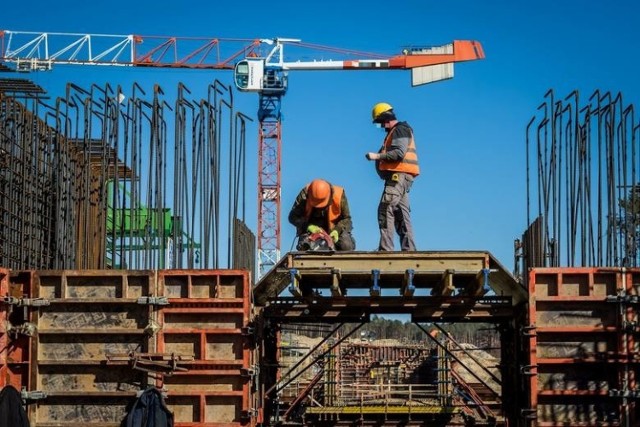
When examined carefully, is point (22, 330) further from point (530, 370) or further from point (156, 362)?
point (530, 370)

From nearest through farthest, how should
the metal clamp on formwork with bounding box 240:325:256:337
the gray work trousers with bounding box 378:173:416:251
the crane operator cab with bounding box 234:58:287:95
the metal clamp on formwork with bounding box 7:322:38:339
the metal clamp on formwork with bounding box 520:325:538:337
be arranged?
1. the metal clamp on formwork with bounding box 520:325:538:337
2. the metal clamp on formwork with bounding box 240:325:256:337
3. the metal clamp on formwork with bounding box 7:322:38:339
4. the gray work trousers with bounding box 378:173:416:251
5. the crane operator cab with bounding box 234:58:287:95

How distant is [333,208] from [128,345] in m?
3.74

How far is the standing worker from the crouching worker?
0.58 meters

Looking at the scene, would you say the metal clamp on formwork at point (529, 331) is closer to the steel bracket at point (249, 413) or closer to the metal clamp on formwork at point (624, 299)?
the metal clamp on formwork at point (624, 299)

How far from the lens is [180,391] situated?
15836 mm

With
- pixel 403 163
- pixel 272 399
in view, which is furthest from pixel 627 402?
pixel 272 399

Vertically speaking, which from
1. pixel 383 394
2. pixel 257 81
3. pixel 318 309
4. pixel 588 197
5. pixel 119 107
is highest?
pixel 257 81

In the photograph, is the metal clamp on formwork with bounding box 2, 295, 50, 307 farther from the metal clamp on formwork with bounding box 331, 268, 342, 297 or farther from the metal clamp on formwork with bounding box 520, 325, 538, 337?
the metal clamp on formwork with bounding box 520, 325, 538, 337

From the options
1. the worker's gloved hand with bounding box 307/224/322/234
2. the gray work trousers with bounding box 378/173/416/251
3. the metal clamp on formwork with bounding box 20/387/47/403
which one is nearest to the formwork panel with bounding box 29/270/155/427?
the metal clamp on formwork with bounding box 20/387/47/403

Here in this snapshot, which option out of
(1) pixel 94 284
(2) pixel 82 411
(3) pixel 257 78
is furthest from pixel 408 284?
(3) pixel 257 78

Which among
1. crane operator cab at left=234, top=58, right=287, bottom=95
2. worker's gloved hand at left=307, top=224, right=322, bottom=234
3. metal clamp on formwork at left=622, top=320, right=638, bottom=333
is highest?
crane operator cab at left=234, top=58, right=287, bottom=95

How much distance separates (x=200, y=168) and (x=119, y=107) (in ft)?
5.29

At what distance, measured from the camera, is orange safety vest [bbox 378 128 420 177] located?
17.0m

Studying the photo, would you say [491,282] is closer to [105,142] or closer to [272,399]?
[272,399]
